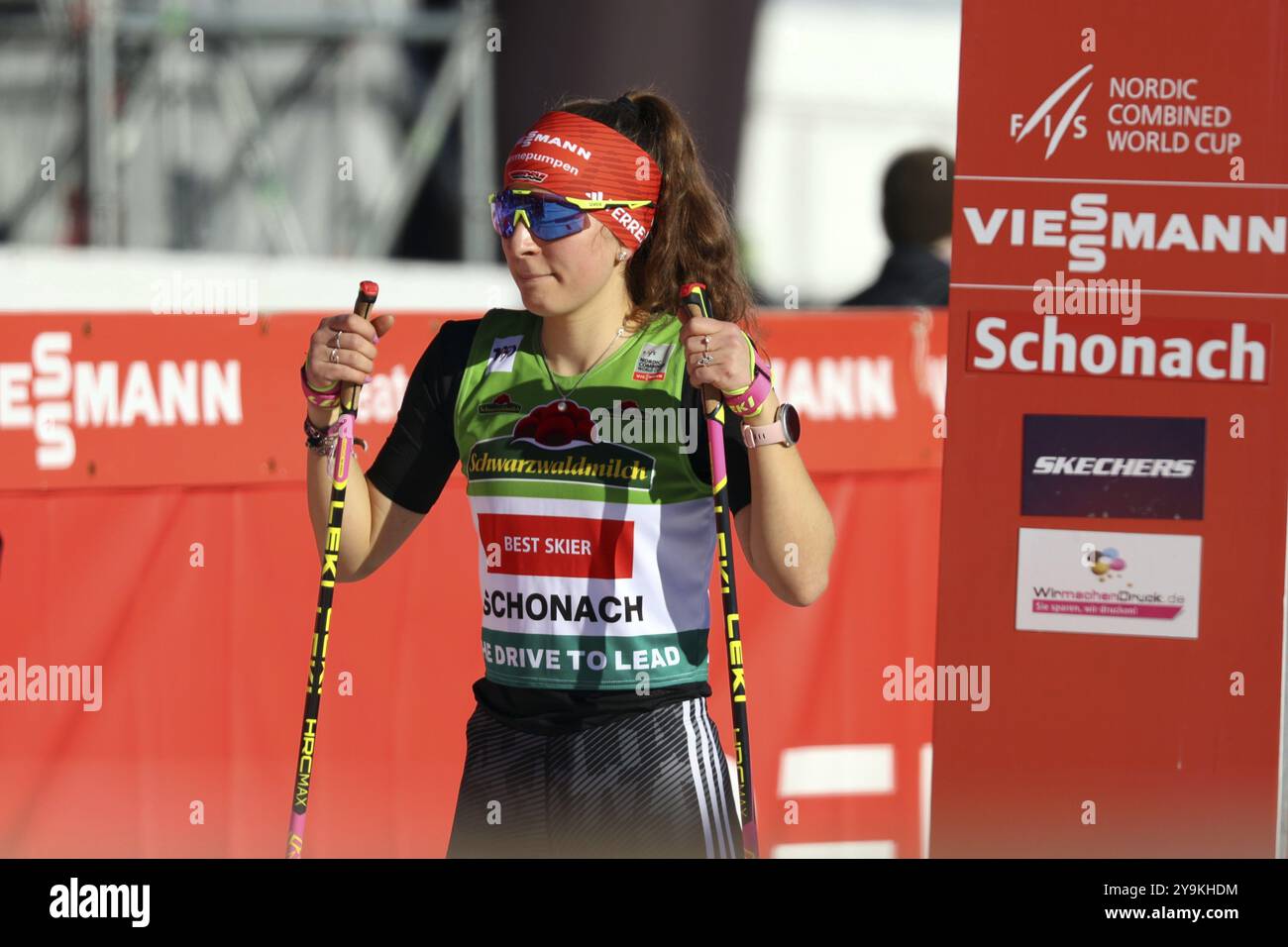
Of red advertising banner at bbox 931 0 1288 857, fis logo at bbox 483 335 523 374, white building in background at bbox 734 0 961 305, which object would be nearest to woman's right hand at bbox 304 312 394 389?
fis logo at bbox 483 335 523 374

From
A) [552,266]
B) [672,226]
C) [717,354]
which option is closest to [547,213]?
[552,266]

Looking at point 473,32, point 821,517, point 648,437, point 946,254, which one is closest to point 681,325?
A: point 648,437

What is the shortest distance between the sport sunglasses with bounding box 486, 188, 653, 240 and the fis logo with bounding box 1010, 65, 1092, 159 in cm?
112

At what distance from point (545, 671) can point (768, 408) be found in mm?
637

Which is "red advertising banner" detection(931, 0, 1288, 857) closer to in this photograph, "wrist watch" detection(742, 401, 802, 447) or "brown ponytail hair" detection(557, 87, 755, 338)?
"brown ponytail hair" detection(557, 87, 755, 338)

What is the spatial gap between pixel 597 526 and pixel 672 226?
62 cm

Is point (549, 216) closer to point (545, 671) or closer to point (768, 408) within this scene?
point (768, 408)

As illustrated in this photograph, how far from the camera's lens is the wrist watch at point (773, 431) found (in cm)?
329

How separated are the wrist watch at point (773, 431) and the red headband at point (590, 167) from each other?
1.44 feet

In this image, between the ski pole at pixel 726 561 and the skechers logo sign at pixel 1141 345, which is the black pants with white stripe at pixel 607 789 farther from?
the skechers logo sign at pixel 1141 345

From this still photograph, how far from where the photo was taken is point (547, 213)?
335 cm

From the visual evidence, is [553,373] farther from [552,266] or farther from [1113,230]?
[1113,230]

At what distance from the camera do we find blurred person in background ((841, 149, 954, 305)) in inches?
258
